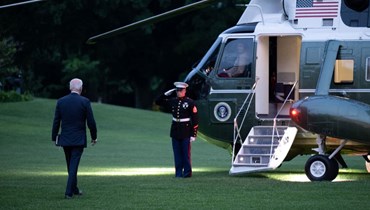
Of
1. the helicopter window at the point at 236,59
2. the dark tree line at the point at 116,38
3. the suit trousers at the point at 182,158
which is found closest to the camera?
the suit trousers at the point at 182,158

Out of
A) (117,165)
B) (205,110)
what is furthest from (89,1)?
(205,110)

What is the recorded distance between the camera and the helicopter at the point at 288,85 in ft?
70.5

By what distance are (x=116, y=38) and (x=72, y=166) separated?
141ft

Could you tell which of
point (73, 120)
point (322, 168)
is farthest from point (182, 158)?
point (73, 120)

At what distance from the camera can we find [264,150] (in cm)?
2252

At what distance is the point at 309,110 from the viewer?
2141 centimetres

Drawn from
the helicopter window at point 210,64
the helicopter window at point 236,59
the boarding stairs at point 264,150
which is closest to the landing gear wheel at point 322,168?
the boarding stairs at point 264,150

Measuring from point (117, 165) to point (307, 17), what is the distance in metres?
7.26

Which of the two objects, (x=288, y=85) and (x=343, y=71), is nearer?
(x=343, y=71)

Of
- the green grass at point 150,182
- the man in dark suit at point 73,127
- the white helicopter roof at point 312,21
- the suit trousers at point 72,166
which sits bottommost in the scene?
the green grass at point 150,182

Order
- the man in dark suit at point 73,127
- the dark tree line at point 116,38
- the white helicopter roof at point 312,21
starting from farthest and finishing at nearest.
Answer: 1. the dark tree line at point 116,38
2. the white helicopter roof at point 312,21
3. the man in dark suit at point 73,127

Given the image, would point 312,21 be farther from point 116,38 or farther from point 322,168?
point 116,38

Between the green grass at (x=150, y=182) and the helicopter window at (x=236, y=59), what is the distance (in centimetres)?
209

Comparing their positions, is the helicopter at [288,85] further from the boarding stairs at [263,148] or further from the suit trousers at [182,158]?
the suit trousers at [182,158]
